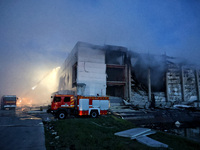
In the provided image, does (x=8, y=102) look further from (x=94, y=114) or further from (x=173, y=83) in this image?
(x=173, y=83)

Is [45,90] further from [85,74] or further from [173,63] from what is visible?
[173,63]

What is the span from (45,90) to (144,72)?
51905 mm

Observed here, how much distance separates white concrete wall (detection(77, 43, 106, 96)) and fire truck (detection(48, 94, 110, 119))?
10.2 metres

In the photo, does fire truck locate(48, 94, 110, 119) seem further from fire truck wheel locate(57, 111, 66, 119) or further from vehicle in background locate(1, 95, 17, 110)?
vehicle in background locate(1, 95, 17, 110)

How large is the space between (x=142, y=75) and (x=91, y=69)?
11314 mm

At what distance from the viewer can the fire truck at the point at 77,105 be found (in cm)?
1310

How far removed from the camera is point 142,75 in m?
29.7

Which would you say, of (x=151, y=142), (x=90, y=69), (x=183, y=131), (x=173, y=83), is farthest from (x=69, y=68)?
(x=151, y=142)

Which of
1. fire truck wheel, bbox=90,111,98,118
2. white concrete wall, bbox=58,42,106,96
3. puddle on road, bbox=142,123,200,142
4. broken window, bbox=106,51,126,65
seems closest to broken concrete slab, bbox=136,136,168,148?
puddle on road, bbox=142,123,200,142

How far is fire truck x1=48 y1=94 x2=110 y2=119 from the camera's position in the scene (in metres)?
13.1

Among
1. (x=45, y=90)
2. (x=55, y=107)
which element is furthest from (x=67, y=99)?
(x=45, y=90)

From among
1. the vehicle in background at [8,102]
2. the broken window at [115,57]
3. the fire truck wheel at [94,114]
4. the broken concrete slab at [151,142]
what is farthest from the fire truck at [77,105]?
the vehicle in background at [8,102]

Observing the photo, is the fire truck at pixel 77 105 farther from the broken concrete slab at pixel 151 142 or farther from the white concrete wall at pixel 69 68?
the white concrete wall at pixel 69 68

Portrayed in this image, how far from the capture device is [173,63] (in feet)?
94.8
